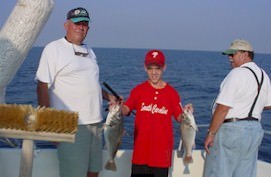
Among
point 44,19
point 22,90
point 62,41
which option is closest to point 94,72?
point 62,41

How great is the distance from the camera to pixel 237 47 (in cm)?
477

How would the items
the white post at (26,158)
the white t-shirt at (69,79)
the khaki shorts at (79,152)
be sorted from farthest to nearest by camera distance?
the khaki shorts at (79,152) → the white t-shirt at (69,79) → the white post at (26,158)

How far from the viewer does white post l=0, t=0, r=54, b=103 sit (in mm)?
3438

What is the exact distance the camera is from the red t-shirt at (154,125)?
4.54 metres

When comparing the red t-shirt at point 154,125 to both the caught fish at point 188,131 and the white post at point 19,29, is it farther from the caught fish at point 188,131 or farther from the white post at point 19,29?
the white post at point 19,29

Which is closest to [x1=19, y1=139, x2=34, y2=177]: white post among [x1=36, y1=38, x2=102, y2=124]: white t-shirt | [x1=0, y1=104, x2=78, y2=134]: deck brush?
[x1=0, y1=104, x2=78, y2=134]: deck brush

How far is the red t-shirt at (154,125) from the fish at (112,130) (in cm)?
24

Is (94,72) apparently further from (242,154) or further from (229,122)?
(242,154)

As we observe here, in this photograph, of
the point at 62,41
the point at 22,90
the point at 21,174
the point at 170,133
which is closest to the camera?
the point at 21,174

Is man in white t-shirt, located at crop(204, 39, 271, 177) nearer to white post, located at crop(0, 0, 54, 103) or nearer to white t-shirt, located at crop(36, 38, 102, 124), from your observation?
white t-shirt, located at crop(36, 38, 102, 124)

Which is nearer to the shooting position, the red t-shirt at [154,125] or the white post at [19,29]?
the white post at [19,29]

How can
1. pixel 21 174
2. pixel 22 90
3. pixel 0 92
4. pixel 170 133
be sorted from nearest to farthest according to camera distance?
pixel 21 174 → pixel 0 92 → pixel 170 133 → pixel 22 90

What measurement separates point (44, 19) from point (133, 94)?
1.49 m

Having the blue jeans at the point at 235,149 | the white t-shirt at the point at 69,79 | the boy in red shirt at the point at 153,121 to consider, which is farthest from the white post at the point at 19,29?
the blue jeans at the point at 235,149
